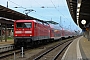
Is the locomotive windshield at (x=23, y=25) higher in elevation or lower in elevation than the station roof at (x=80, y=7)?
lower

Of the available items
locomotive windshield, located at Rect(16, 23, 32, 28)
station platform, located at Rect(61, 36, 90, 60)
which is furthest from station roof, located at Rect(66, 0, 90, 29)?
locomotive windshield, located at Rect(16, 23, 32, 28)

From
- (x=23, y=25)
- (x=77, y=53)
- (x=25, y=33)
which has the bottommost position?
(x=77, y=53)

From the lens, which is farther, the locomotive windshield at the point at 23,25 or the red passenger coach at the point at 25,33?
the locomotive windshield at the point at 23,25

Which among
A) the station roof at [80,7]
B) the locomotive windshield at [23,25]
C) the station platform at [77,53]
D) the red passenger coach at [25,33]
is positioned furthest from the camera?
the locomotive windshield at [23,25]

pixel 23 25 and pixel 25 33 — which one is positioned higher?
pixel 23 25

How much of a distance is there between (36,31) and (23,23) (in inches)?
69.5

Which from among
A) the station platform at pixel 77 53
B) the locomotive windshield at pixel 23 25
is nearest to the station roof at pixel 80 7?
the station platform at pixel 77 53

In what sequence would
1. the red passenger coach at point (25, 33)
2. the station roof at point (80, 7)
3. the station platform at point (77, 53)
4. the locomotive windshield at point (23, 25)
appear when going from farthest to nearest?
the locomotive windshield at point (23, 25) → the station roof at point (80, 7) → the red passenger coach at point (25, 33) → the station platform at point (77, 53)

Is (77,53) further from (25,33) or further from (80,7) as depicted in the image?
(80,7)

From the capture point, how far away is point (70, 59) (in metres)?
15.2

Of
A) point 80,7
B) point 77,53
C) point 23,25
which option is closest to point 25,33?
point 23,25

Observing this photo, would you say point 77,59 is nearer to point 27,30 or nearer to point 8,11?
point 27,30

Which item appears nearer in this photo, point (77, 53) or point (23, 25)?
point (77, 53)

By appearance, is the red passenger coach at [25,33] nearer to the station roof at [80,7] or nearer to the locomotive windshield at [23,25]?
the locomotive windshield at [23,25]
